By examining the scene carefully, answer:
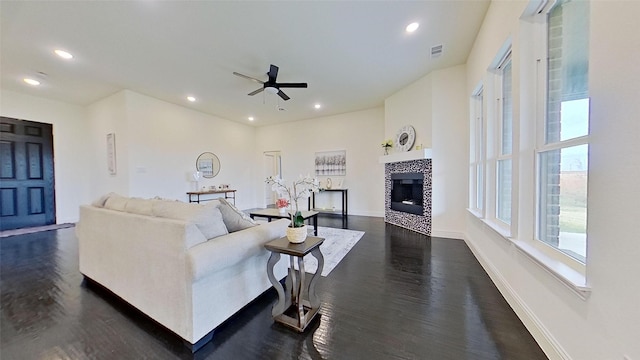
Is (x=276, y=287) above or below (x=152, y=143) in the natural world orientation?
below

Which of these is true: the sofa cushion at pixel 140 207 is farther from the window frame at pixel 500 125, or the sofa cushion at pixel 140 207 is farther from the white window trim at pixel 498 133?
the window frame at pixel 500 125

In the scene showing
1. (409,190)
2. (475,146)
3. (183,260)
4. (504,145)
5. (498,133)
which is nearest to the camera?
(183,260)

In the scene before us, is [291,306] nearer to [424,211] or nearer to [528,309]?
[528,309]

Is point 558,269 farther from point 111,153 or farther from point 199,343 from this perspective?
point 111,153

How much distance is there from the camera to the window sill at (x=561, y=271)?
3.72ft

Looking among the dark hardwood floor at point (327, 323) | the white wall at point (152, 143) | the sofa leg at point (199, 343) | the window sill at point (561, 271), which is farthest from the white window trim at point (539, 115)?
the white wall at point (152, 143)

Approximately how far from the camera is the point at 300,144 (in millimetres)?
7344

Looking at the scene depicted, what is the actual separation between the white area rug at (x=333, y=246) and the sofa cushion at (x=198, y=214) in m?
1.38

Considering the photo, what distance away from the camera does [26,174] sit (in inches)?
193

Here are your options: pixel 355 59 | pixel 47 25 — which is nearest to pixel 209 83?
pixel 47 25

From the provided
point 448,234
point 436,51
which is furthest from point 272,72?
point 448,234

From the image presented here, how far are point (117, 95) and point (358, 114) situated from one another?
232 inches

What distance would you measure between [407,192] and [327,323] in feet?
12.5

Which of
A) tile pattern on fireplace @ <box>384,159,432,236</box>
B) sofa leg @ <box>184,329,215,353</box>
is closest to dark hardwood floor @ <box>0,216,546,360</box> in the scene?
sofa leg @ <box>184,329,215,353</box>
